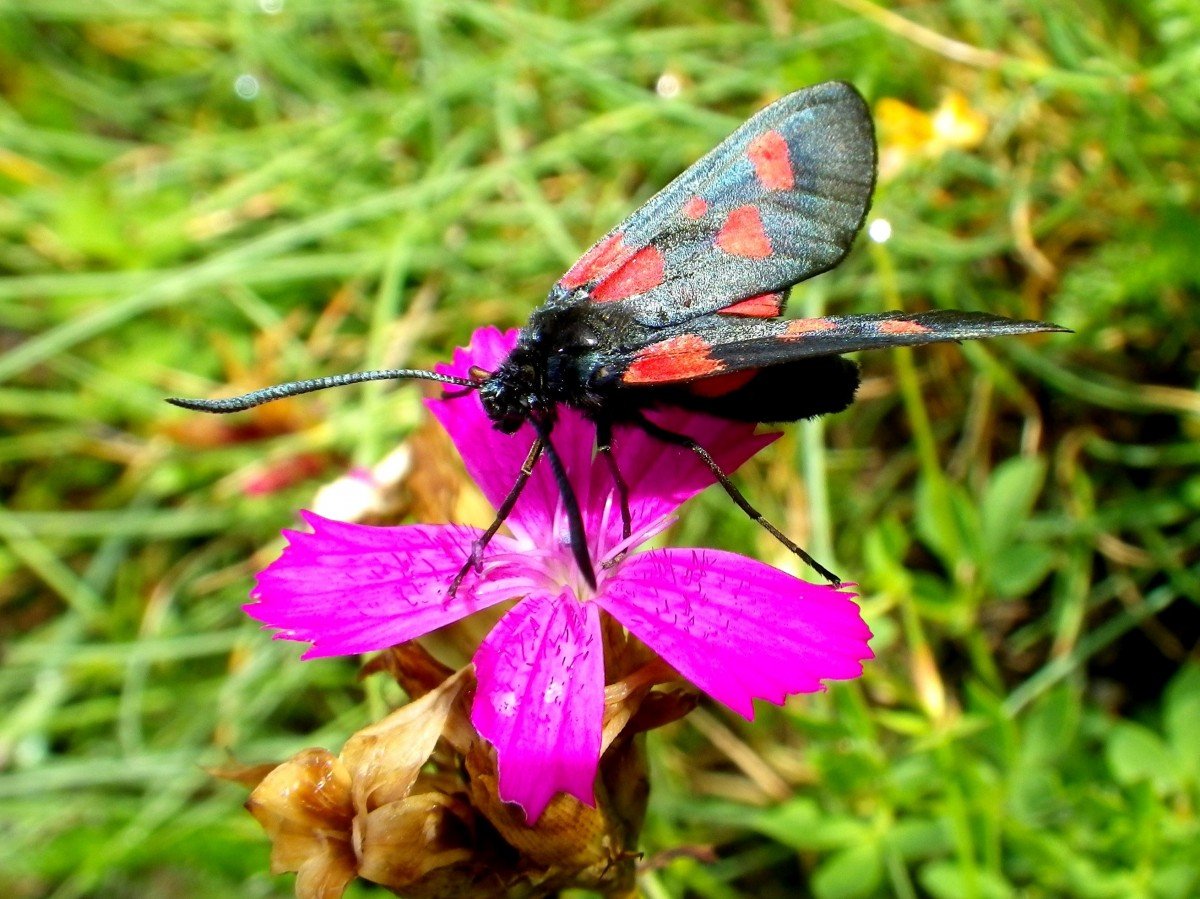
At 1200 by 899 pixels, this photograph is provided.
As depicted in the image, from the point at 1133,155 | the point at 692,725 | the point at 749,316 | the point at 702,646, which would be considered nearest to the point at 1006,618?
the point at 692,725

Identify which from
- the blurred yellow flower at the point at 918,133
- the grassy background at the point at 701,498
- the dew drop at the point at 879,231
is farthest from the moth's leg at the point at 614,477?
the blurred yellow flower at the point at 918,133

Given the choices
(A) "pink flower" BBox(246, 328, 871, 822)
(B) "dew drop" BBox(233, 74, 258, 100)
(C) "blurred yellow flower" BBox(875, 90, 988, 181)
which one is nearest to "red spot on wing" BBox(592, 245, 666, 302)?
(A) "pink flower" BBox(246, 328, 871, 822)

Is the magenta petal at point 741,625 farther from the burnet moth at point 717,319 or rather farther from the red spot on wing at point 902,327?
the red spot on wing at point 902,327

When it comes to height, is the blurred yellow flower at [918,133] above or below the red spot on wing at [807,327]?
above

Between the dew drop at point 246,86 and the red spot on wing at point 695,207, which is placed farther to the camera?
the dew drop at point 246,86

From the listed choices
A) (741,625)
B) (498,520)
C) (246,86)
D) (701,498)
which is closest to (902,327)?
(741,625)

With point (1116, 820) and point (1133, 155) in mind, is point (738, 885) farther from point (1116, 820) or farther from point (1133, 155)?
point (1133, 155)
